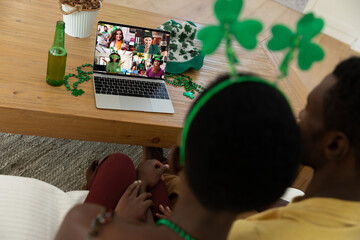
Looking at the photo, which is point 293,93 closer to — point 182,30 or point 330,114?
point 182,30

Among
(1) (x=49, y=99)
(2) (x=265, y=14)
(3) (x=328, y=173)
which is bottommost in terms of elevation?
(2) (x=265, y=14)

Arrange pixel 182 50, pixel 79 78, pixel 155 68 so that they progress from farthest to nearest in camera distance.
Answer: pixel 182 50 < pixel 155 68 < pixel 79 78

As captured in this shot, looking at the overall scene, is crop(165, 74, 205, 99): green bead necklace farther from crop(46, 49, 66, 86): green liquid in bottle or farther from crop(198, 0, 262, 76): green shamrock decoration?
crop(198, 0, 262, 76): green shamrock decoration

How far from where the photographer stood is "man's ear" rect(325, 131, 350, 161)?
815mm

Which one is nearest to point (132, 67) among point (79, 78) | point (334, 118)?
point (79, 78)

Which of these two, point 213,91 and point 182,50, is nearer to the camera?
point 213,91

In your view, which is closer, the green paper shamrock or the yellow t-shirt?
the yellow t-shirt

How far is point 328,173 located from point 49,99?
872 mm

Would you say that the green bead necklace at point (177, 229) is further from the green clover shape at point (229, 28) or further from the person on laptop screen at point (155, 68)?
the person on laptop screen at point (155, 68)

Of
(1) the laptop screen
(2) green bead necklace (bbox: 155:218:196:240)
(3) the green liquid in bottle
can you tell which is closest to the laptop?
(1) the laptop screen

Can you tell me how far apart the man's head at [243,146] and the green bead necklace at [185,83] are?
0.87 m

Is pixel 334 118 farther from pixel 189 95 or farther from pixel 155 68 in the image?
pixel 155 68

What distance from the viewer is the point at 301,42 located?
28.6 inches

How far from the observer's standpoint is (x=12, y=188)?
3.36 feet
